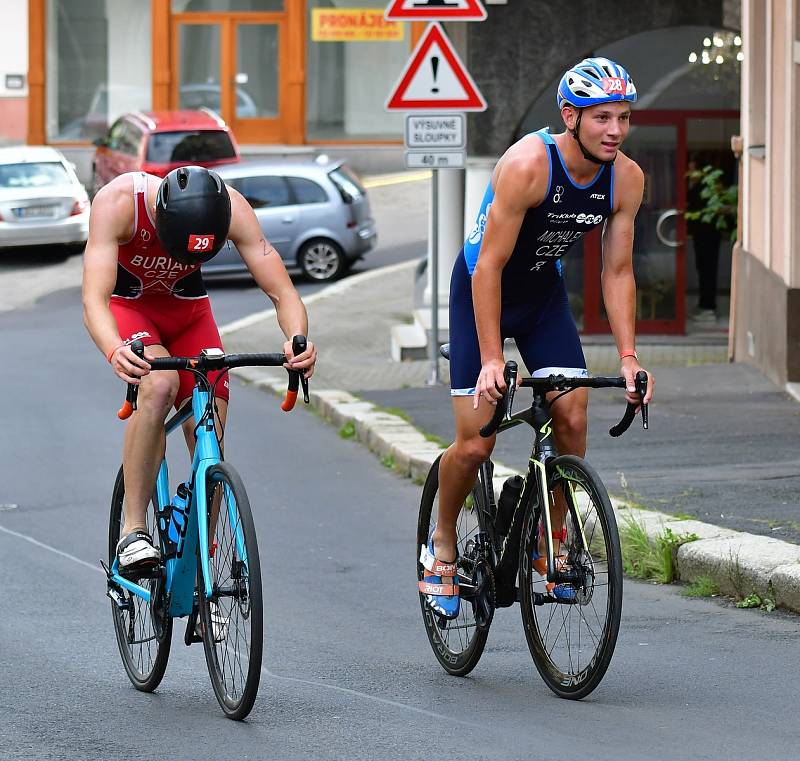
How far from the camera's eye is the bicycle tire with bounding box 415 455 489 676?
6.09 metres

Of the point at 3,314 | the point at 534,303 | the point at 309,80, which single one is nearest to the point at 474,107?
the point at 534,303

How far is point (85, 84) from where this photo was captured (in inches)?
1436

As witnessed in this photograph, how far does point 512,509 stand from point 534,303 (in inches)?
26.4

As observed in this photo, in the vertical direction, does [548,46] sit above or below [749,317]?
above

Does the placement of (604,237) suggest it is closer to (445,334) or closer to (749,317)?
(749,317)

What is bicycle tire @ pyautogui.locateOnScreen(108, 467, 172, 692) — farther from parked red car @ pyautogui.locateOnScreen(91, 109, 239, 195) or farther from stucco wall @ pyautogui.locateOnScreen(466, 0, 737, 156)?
parked red car @ pyautogui.locateOnScreen(91, 109, 239, 195)

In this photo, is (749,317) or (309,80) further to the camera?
(309,80)

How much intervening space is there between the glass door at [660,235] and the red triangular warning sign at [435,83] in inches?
190

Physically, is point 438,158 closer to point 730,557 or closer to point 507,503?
point 730,557

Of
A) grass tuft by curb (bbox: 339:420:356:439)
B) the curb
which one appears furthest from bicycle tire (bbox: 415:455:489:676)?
grass tuft by curb (bbox: 339:420:356:439)

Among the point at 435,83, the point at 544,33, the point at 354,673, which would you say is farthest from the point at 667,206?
the point at 354,673

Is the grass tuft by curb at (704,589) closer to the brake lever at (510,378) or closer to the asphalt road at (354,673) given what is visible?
the asphalt road at (354,673)

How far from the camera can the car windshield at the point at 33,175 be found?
26283mm

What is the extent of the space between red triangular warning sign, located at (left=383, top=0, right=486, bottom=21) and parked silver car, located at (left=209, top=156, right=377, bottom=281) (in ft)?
35.3
